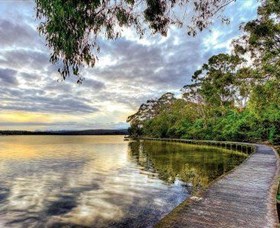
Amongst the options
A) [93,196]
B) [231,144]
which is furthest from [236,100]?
[93,196]

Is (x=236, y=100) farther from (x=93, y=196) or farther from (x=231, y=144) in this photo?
(x=93, y=196)

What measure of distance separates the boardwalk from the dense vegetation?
8.92 metres

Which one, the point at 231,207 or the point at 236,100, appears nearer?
the point at 231,207

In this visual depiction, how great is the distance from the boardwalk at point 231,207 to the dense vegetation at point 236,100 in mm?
8915

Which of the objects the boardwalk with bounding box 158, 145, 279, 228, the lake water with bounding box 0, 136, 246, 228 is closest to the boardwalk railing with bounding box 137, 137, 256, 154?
the lake water with bounding box 0, 136, 246, 228

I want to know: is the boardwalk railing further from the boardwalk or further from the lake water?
the boardwalk

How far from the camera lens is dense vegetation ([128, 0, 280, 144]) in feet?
68.8

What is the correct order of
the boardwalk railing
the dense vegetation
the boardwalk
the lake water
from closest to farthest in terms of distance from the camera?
the boardwalk < the lake water < the dense vegetation < the boardwalk railing

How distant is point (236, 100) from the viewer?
47.2 metres

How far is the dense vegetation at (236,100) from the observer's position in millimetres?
20969

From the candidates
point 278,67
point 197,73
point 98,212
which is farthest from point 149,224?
point 197,73

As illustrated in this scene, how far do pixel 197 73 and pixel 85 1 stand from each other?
47.1m

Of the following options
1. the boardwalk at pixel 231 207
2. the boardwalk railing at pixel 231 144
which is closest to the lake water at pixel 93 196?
the boardwalk at pixel 231 207

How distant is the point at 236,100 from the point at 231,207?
4134cm
